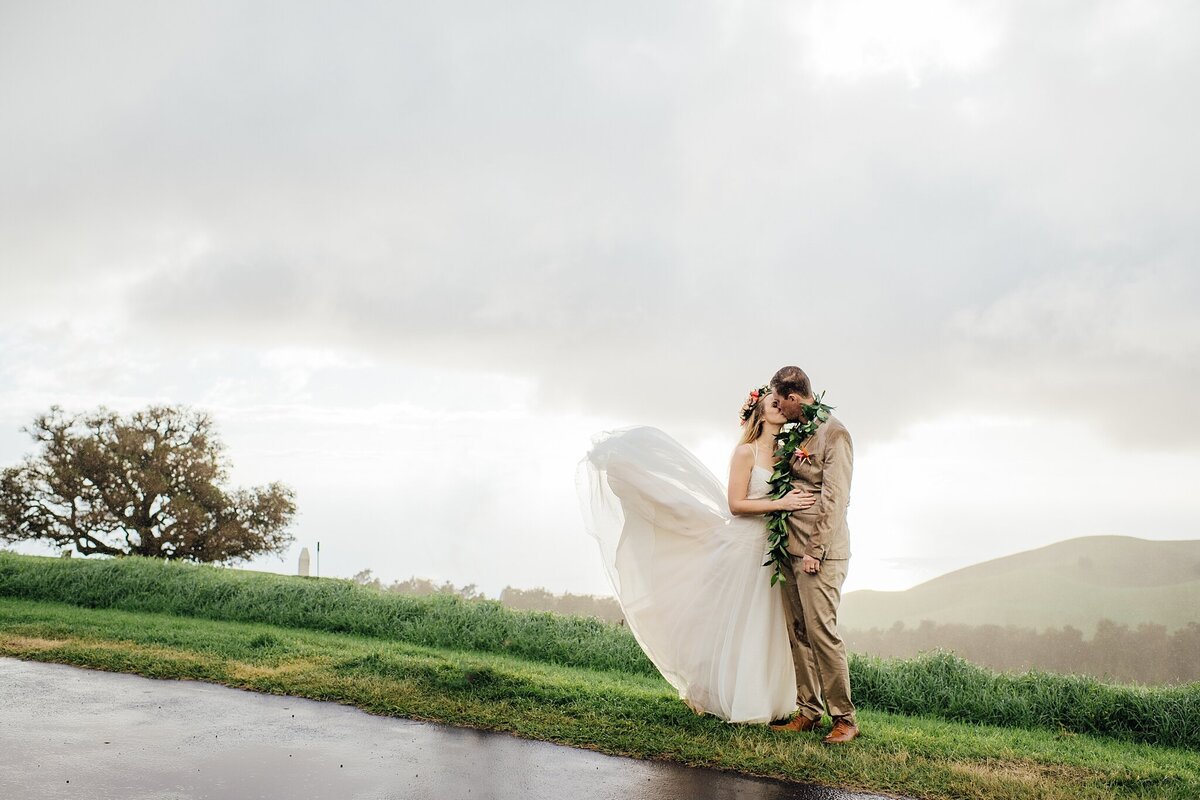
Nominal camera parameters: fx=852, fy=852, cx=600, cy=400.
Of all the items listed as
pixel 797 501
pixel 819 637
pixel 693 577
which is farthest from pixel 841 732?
pixel 797 501

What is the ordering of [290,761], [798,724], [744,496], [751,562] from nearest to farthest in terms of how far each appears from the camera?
[290,761], [798,724], [751,562], [744,496]

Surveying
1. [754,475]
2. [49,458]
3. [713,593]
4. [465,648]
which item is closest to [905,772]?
[713,593]

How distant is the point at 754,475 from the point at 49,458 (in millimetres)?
28964

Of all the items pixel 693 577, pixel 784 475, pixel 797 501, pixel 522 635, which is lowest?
pixel 522 635

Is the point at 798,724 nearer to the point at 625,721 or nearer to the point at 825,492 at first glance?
the point at 625,721

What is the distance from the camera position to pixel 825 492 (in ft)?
23.1

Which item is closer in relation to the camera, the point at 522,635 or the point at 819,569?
the point at 819,569

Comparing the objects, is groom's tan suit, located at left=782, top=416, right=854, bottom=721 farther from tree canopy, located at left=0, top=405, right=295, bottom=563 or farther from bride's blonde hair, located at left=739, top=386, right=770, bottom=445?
tree canopy, located at left=0, top=405, right=295, bottom=563

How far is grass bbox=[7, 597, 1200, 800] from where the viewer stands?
19.5ft

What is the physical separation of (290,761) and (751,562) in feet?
12.6

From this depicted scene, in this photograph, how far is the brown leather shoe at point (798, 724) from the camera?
7.06m

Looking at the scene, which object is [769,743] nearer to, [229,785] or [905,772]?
[905,772]

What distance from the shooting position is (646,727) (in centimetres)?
684

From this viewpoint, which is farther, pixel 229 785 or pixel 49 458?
pixel 49 458
